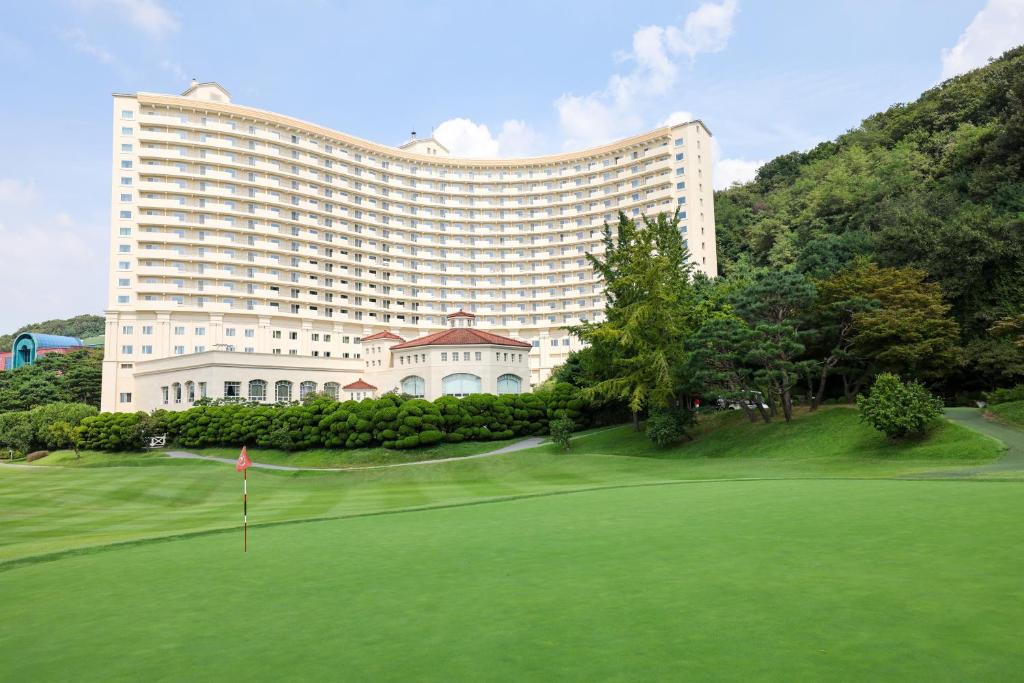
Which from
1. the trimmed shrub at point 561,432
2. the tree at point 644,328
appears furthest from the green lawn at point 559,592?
the trimmed shrub at point 561,432

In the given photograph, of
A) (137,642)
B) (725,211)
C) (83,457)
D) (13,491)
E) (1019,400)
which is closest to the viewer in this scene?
(137,642)

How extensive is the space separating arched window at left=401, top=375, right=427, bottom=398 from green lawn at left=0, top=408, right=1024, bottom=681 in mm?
51365

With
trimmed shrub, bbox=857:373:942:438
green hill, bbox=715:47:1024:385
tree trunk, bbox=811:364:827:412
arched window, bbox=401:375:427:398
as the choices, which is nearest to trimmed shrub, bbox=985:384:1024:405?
green hill, bbox=715:47:1024:385

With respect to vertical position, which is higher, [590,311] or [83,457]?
[590,311]

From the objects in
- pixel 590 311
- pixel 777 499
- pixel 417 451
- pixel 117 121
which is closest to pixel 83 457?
pixel 417 451

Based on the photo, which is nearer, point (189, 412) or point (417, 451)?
point (417, 451)

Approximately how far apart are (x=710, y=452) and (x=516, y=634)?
32.4 m

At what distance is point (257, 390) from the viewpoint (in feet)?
234

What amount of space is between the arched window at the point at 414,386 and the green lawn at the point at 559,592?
51365 mm

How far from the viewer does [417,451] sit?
4709 centimetres

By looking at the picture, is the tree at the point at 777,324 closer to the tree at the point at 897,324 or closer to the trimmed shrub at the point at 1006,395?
the tree at the point at 897,324

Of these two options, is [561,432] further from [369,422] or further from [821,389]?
[821,389]

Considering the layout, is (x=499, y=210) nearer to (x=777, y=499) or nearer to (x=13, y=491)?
(x=13, y=491)

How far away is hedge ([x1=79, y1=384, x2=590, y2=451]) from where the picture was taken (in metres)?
47.7
